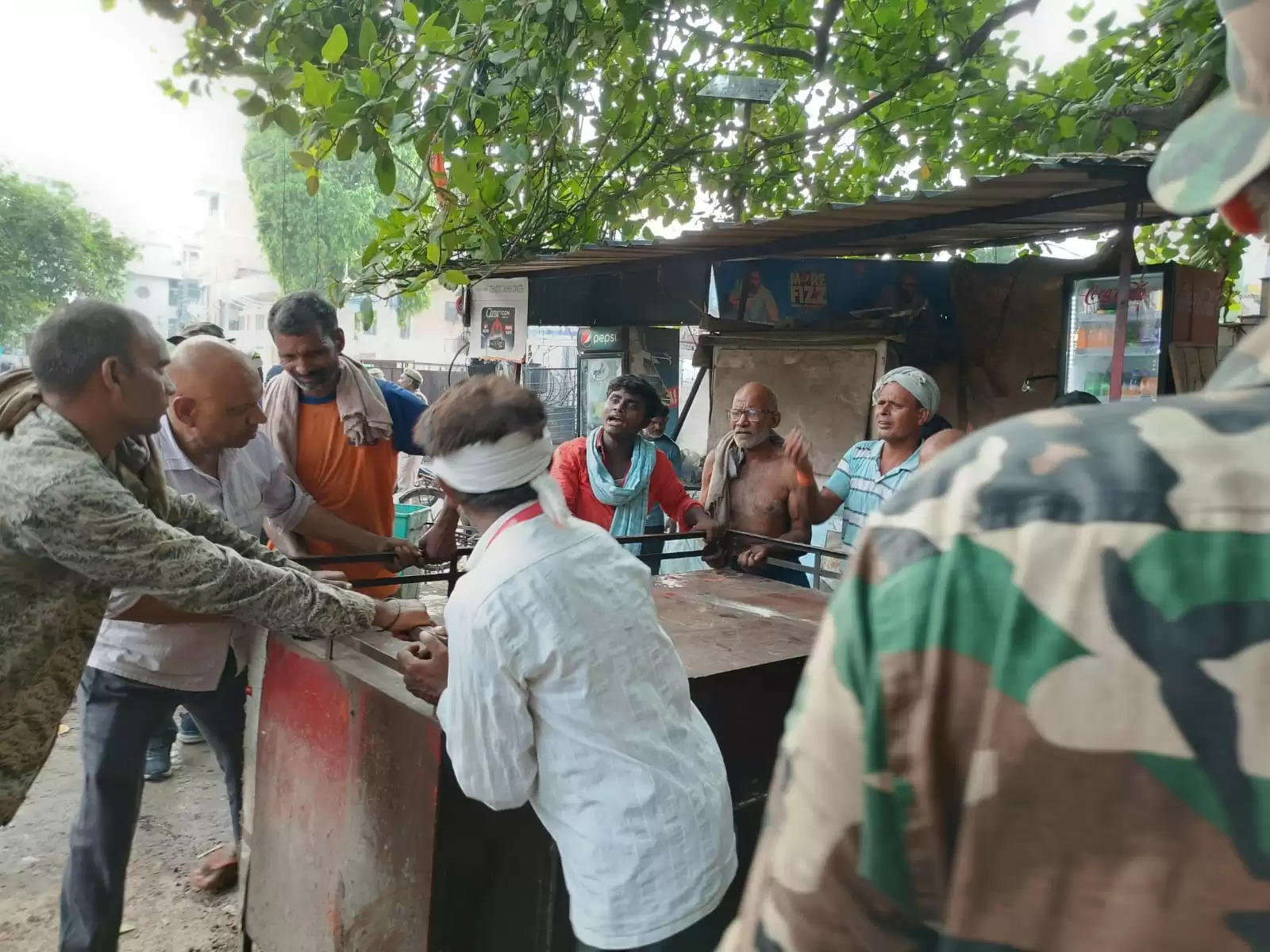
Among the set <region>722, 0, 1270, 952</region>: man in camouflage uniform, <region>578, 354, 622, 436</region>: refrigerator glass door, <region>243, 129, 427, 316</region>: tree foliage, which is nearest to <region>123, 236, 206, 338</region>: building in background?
<region>243, 129, 427, 316</region>: tree foliage

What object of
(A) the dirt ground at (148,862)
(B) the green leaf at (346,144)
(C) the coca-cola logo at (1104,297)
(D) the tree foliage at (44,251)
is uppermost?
(D) the tree foliage at (44,251)

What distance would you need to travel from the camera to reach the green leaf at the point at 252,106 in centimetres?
364

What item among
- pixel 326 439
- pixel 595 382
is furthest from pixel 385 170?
pixel 595 382

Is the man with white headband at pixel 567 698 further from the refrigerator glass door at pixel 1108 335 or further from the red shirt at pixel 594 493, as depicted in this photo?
the refrigerator glass door at pixel 1108 335

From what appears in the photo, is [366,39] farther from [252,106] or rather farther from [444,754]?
[444,754]

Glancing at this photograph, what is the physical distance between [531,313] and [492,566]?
623cm

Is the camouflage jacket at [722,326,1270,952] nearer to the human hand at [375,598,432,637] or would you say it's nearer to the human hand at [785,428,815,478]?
the human hand at [375,598,432,637]

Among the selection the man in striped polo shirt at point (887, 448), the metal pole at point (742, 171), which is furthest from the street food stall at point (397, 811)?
the metal pole at point (742, 171)

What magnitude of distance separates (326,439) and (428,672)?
5.67 ft

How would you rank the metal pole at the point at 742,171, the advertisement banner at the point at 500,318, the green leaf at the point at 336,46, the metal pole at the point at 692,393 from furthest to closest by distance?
the advertisement banner at the point at 500,318 < the metal pole at the point at 692,393 < the metal pole at the point at 742,171 < the green leaf at the point at 336,46

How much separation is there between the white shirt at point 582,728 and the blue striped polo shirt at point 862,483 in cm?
227

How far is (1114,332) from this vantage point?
5207 mm

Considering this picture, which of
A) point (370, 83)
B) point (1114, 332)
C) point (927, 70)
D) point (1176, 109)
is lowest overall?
point (1114, 332)

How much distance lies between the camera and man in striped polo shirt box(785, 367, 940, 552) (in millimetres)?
3797
